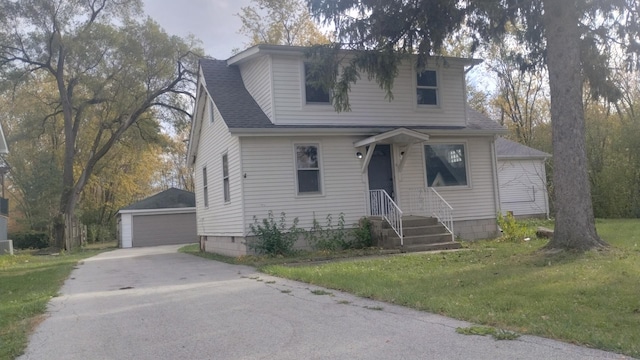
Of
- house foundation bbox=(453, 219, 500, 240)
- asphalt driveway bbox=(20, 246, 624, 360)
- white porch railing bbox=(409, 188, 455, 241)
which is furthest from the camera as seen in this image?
house foundation bbox=(453, 219, 500, 240)

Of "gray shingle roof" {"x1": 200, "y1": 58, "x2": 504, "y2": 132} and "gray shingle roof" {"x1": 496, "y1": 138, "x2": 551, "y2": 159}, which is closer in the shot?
"gray shingle roof" {"x1": 200, "y1": 58, "x2": 504, "y2": 132}

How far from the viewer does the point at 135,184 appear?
1793 inches

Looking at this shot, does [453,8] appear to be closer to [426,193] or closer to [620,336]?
[426,193]

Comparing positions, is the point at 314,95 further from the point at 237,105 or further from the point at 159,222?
the point at 159,222

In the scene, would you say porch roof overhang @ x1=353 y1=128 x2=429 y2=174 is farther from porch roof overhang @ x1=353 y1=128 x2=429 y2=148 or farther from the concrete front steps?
the concrete front steps

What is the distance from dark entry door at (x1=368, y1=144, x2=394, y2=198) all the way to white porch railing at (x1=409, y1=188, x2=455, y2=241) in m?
0.70

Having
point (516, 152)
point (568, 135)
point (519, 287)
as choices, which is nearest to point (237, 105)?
point (568, 135)

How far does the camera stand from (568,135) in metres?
10.3

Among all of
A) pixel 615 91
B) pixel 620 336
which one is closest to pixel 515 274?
pixel 620 336

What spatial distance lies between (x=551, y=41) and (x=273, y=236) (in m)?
8.01

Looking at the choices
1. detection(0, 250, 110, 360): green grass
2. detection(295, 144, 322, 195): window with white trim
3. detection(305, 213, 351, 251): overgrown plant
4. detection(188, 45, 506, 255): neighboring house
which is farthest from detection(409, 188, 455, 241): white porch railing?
detection(0, 250, 110, 360): green grass

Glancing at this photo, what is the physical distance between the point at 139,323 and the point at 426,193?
439 inches

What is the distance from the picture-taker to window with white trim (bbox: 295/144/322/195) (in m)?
15.3

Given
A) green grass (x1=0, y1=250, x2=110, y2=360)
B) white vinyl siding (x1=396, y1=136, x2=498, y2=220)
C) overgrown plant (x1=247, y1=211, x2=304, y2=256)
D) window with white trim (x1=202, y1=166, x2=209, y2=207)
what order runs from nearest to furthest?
green grass (x1=0, y1=250, x2=110, y2=360) < overgrown plant (x1=247, y1=211, x2=304, y2=256) < white vinyl siding (x1=396, y1=136, x2=498, y2=220) < window with white trim (x1=202, y1=166, x2=209, y2=207)
